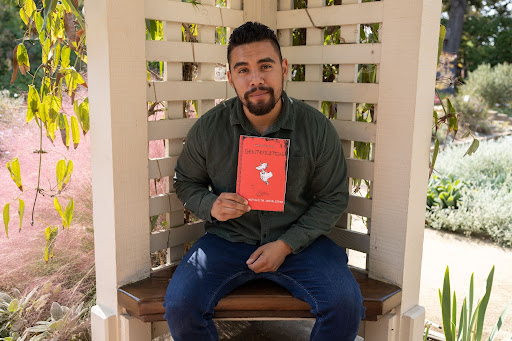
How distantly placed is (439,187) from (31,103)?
4.24 metres

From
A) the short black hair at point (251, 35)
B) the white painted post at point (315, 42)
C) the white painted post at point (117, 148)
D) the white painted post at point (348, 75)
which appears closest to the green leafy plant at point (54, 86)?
the white painted post at point (117, 148)

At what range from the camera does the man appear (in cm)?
196

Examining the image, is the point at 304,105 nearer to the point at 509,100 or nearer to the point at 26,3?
the point at 26,3

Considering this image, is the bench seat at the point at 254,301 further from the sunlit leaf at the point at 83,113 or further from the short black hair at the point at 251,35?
the short black hair at the point at 251,35

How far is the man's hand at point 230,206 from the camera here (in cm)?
211

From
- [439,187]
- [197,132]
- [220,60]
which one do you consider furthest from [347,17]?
[439,187]

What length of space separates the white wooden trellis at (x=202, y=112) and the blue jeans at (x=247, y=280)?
0.94ft

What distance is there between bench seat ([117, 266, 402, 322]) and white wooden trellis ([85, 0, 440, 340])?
0.09 metres

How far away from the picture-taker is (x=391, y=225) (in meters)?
2.29

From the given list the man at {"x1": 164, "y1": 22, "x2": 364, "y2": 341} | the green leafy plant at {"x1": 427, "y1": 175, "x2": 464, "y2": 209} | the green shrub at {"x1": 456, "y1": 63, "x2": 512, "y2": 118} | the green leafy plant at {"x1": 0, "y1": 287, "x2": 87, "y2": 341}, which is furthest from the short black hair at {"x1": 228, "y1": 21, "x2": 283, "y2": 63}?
the green shrub at {"x1": 456, "y1": 63, "x2": 512, "y2": 118}

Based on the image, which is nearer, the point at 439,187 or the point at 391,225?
the point at 391,225

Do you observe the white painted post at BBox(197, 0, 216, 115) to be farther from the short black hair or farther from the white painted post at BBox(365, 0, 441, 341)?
the white painted post at BBox(365, 0, 441, 341)

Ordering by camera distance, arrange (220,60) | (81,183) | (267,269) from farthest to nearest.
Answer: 1. (81,183)
2. (220,60)
3. (267,269)

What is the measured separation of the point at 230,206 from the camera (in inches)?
83.1
